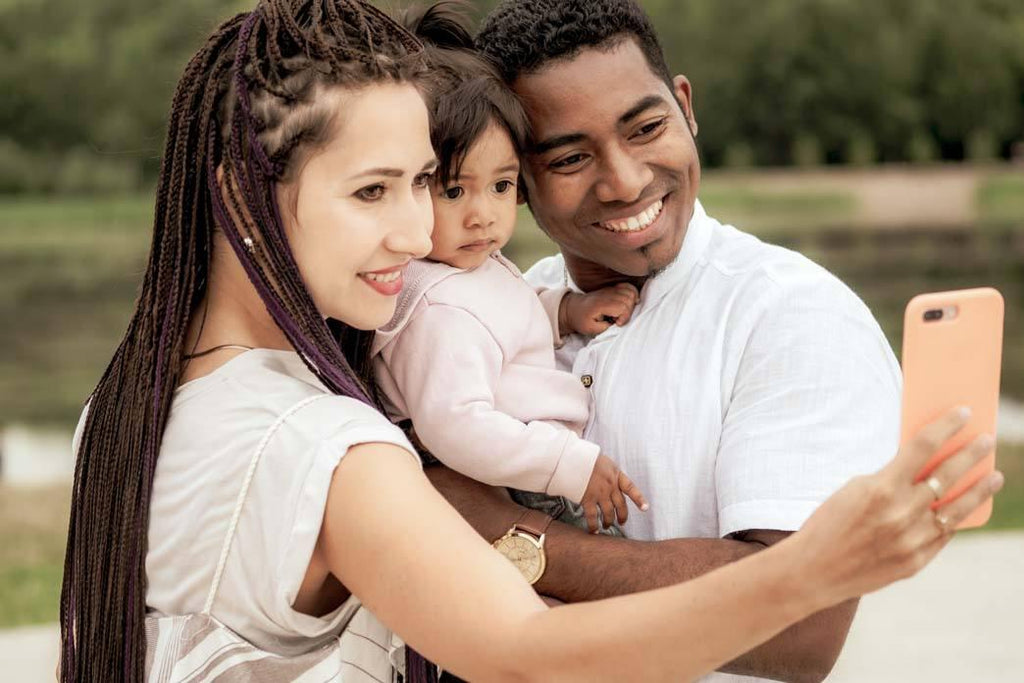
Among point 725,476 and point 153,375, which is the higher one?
point 153,375

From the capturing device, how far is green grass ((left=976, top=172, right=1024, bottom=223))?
35.2m

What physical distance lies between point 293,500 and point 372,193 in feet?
1.43

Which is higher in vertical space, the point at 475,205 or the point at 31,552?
the point at 475,205

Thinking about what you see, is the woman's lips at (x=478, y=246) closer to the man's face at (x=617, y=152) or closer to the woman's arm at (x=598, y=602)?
the man's face at (x=617, y=152)

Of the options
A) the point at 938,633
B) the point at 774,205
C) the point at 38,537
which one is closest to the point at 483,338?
the point at 938,633

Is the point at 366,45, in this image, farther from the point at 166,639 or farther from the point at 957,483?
the point at 957,483

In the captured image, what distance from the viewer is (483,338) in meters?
2.29

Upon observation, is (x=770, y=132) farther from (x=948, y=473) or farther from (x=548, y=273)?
(x=948, y=473)

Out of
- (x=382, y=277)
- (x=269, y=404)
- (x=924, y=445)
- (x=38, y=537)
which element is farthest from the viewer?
(x=38, y=537)

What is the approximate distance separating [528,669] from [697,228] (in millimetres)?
1089

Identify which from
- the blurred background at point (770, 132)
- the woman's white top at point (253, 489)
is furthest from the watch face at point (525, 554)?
the blurred background at point (770, 132)

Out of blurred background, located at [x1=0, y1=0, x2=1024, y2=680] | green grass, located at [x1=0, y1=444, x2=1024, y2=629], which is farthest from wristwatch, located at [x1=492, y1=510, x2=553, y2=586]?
blurred background, located at [x1=0, y1=0, x2=1024, y2=680]

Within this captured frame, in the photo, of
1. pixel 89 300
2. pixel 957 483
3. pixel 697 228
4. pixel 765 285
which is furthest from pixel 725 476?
pixel 89 300

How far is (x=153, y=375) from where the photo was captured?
189 cm
